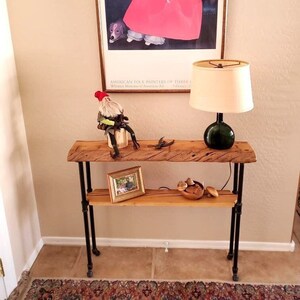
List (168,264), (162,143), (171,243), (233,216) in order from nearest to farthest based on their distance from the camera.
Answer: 1. (162,143)
2. (233,216)
3. (168,264)
4. (171,243)

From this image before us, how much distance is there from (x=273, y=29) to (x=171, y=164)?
97 centimetres

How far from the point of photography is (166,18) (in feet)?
6.59

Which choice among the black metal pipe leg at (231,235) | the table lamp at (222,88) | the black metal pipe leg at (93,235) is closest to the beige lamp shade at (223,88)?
the table lamp at (222,88)

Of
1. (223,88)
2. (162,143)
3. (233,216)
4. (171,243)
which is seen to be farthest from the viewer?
(171,243)

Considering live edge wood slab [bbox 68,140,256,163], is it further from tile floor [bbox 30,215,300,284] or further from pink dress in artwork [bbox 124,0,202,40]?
tile floor [bbox 30,215,300,284]

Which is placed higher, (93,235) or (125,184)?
(125,184)

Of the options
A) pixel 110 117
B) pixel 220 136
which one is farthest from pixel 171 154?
pixel 110 117

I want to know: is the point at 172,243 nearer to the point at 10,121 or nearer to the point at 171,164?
the point at 171,164

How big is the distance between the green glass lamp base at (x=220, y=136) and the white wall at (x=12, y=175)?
112cm

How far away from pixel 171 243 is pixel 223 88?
1.20 metres

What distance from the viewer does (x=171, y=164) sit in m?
2.33

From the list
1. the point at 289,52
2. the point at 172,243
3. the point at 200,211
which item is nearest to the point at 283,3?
the point at 289,52

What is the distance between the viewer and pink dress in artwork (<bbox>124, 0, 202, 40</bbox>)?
198 centimetres

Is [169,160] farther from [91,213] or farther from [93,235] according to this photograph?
[93,235]
